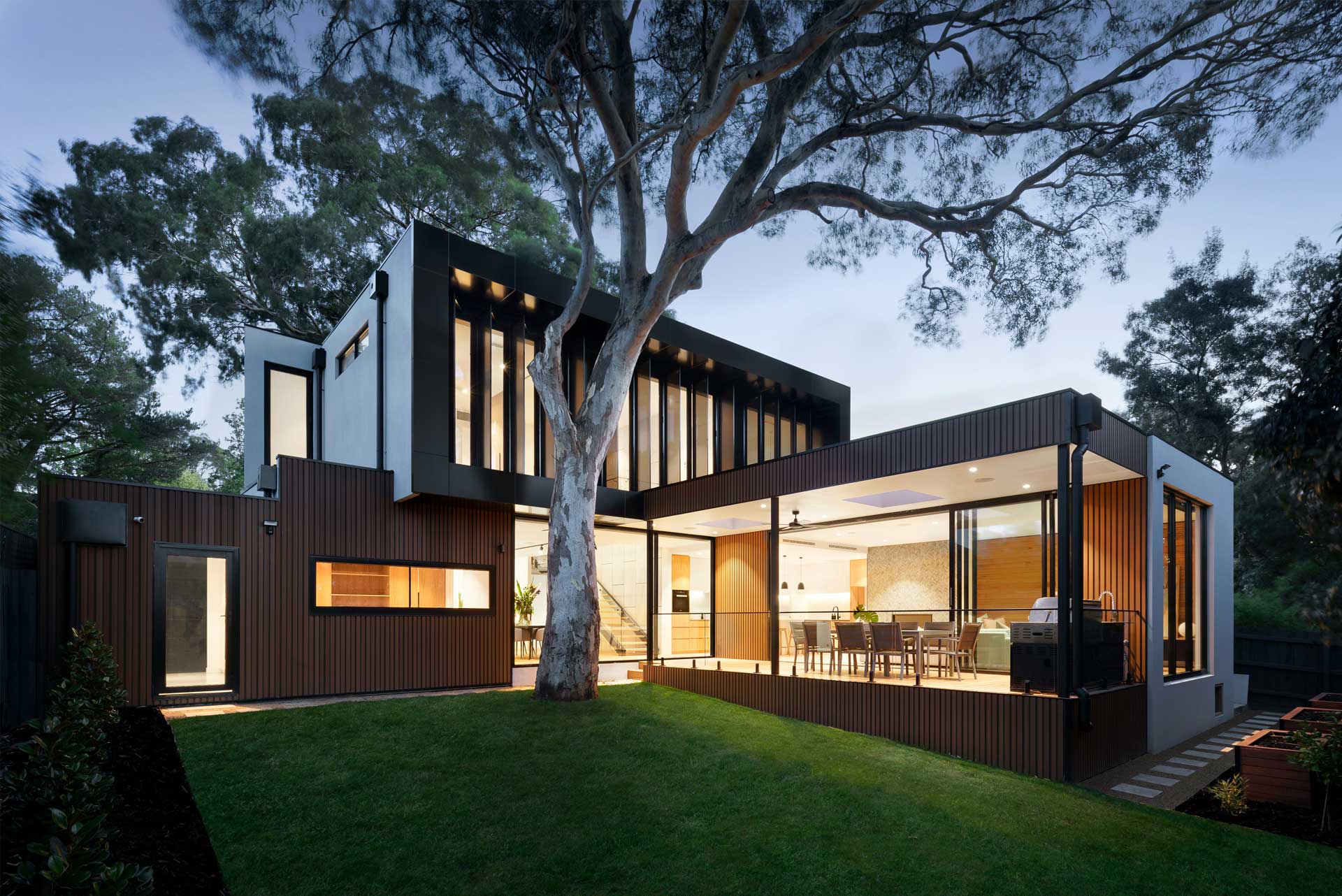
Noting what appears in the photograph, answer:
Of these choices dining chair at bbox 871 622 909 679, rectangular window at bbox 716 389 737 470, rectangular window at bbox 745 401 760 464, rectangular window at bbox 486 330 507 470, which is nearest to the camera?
dining chair at bbox 871 622 909 679

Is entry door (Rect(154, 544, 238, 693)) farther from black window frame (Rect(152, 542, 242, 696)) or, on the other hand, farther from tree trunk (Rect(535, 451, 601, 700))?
tree trunk (Rect(535, 451, 601, 700))

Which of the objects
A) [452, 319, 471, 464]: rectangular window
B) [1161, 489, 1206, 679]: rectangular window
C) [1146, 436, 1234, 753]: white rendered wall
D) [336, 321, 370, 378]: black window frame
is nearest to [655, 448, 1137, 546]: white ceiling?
[1146, 436, 1234, 753]: white rendered wall

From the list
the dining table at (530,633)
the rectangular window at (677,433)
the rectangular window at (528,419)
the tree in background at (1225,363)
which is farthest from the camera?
the tree in background at (1225,363)

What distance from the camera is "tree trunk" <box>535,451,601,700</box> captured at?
30.3ft

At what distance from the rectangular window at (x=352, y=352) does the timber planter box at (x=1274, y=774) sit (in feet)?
41.1

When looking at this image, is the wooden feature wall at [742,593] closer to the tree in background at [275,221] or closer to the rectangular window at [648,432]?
the rectangular window at [648,432]

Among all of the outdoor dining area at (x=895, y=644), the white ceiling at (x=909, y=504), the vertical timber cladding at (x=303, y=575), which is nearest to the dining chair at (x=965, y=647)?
the outdoor dining area at (x=895, y=644)

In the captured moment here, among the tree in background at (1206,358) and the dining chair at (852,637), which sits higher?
the tree in background at (1206,358)

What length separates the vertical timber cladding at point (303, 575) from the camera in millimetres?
8805

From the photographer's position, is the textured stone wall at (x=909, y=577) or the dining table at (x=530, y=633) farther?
the dining table at (x=530, y=633)

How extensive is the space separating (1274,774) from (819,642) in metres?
6.02

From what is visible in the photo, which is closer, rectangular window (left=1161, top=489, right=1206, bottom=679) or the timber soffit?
the timber soffit

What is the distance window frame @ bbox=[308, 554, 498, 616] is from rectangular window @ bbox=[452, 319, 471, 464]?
1645 mm

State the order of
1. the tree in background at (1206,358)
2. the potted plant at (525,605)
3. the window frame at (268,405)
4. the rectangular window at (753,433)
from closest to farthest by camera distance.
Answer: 1. the potted plant at (525,605)
2. the window frame at (268,405)
3. the rectangular window at (753,433)
4. the tree in background at (1206,358)
